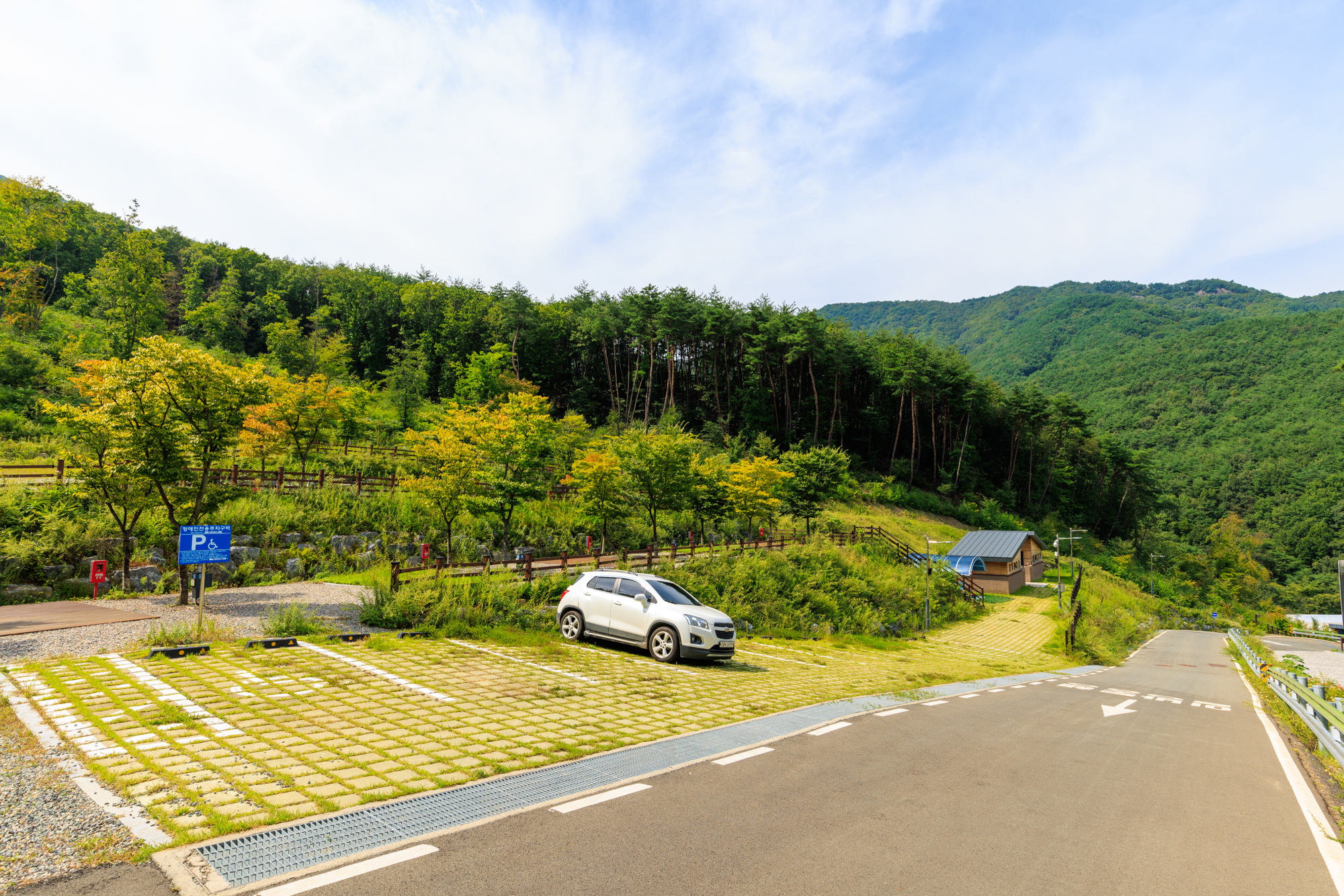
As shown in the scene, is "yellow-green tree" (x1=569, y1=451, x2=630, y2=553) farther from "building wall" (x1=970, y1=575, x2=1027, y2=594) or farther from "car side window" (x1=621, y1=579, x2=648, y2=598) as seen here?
"building wall" (x1=970, y1=575, x2=1027, y2=594)

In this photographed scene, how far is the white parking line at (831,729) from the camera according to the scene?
789 cm

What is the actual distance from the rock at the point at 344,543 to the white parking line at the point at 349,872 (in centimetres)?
2123

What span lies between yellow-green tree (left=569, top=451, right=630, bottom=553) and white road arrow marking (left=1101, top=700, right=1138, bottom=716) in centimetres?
1961

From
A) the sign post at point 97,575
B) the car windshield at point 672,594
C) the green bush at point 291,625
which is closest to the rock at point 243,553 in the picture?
the sign post at point 97,575

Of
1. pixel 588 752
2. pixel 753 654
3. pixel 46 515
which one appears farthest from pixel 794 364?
pixel 588 752

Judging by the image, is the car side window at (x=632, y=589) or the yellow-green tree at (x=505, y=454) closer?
the car side window at (x=632, y=589)

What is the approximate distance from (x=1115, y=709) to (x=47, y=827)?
1576cm

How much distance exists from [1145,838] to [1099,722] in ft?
22.1

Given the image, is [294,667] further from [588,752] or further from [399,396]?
[399,396]

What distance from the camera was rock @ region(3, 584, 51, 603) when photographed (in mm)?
15672

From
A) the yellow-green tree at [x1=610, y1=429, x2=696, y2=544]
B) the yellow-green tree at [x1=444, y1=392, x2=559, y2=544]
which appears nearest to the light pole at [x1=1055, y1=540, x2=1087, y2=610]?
the yellow-green tree at [x1=610, y1=429, x2=696, y2=544]

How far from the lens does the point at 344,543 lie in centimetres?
2300

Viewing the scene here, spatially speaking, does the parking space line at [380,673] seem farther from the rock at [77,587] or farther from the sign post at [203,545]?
the rock at [77,587]

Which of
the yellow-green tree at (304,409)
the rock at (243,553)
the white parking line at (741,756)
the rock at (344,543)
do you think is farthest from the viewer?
the yellow-green tree at (304,409)
